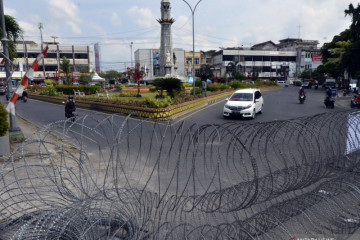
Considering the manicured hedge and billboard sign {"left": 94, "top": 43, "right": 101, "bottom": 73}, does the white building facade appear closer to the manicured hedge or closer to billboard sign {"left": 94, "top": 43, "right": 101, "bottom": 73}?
billboard sign {"left": 94, "top": 43, "right": 101, "bottom": 73}

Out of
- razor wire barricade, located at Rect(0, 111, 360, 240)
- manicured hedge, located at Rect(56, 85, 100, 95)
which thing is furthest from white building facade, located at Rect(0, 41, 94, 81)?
razor wire barricade, located at Rect(0, 111, 360, 240)

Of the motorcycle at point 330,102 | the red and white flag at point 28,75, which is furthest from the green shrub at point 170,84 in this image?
the red and white flag at point 28,75

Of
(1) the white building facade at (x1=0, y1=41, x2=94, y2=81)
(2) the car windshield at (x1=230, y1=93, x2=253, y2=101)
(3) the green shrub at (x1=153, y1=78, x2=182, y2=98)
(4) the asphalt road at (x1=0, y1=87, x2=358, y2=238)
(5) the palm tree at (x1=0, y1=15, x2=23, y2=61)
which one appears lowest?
(4) the asphalt road at (x1=0, y1=87, x2=358, y2=238)

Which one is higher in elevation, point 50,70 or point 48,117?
point 50,70

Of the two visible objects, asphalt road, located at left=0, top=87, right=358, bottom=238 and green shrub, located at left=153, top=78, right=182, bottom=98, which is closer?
asphalt road, located at left=0, top=87, right=358, bottom=238

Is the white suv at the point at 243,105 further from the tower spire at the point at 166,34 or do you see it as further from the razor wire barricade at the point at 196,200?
the tower spire at the point at 166,34

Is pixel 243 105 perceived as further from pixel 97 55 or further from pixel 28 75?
pixel 97 55

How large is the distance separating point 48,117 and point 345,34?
51.1 metres

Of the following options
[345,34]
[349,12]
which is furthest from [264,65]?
[349,12]

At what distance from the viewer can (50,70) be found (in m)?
70.7

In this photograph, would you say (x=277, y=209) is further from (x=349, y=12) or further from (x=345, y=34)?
(x=345, y=34)

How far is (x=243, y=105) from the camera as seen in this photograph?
1647 centimetres

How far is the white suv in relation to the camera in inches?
645

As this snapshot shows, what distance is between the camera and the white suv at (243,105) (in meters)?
16.4
